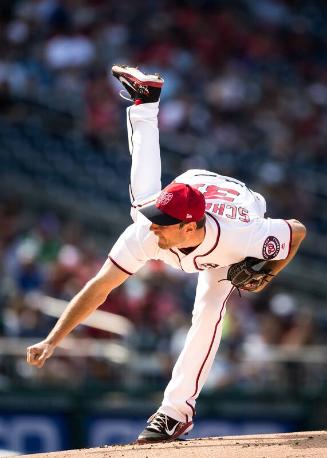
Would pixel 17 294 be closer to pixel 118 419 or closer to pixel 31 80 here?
pixel 118 419

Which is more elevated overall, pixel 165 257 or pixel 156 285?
pixel 165 257

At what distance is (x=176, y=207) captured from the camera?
5.64m

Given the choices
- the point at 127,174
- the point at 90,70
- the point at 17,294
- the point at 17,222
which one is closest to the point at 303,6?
the point at 90,70

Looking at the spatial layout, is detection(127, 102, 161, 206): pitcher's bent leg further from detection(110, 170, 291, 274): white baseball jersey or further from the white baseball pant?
detection(110, 170, 291, 274): white baseball jersey

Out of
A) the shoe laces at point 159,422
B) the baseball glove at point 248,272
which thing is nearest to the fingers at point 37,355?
the shoe laces at point 159,422

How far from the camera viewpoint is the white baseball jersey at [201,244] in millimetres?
5879

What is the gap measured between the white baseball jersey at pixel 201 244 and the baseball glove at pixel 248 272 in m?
0.05

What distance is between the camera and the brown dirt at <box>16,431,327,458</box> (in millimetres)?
5812

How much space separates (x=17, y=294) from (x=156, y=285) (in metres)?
1.52

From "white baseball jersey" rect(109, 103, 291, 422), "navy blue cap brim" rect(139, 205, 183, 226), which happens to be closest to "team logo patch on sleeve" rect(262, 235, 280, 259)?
"white baseball jersey" rect(109, 103, 291, 422)

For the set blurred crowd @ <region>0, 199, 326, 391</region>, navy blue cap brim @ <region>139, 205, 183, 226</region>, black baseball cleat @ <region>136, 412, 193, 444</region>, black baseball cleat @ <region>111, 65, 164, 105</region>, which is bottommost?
blurred crowd @ <region>0, 199, 326, 391</region>

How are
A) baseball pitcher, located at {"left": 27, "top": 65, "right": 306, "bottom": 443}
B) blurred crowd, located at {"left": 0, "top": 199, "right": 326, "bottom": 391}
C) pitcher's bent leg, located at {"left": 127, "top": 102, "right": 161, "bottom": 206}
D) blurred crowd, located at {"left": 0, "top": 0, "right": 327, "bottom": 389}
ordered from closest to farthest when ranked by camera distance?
1. baseball pitcher, located at {"left": 27, "top": 65, "right": 306, "bottom": 443}
2. pitcher's bent leg, located at {"left": 127, "top": 102, "right": 161, "bottom": 206}
3. blurred crowd, located at {"left": 0, "top": 199, "right": 326, "bottom": 391}
4. blurred crowd, located at {"left": 0, "top": 0, "right": 327, "bottom": 389}

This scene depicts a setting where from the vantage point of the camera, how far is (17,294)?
10.2m

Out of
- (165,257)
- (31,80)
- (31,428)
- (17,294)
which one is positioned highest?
(165,257)
